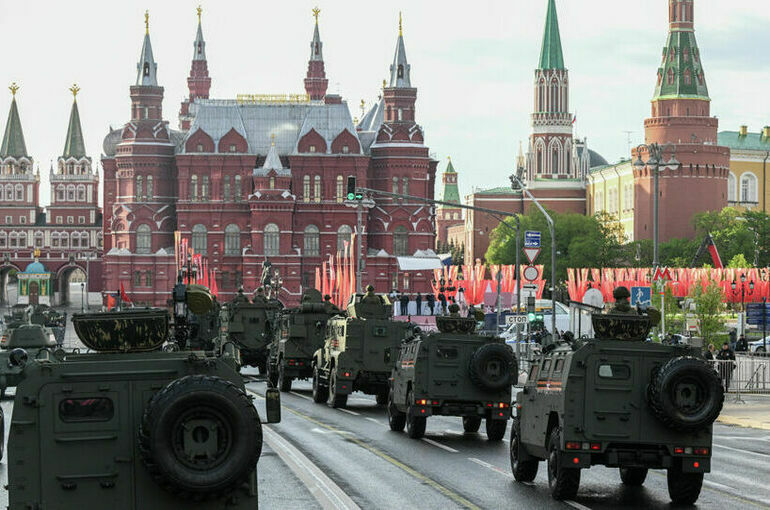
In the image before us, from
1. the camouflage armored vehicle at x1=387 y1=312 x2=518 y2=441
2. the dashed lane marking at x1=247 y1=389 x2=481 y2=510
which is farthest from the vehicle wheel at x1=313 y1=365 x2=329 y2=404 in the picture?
the camouflage armored vehicle at x1=387 y1=312 x2=518 y2=441

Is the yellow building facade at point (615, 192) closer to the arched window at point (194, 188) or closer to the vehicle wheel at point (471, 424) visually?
the arched window at point (194, 188)

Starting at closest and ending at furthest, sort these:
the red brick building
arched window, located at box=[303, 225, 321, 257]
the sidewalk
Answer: the sidewalk, arched window, located at box=[303, 225, 321, 257], the red brick building

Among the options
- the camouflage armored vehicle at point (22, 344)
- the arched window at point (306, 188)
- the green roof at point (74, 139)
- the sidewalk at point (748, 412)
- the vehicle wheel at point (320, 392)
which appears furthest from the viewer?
the green roof at point (74, 139)

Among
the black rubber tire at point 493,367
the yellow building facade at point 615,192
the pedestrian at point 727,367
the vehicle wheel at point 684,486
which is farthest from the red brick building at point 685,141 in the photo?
the vehicle wheel at point 684,486

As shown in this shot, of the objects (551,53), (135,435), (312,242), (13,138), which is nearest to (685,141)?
(312,242)

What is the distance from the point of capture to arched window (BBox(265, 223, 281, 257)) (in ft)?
418

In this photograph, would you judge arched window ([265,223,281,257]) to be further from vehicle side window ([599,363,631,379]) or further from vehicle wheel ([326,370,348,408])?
vehicle side window ([599,363,631,379])

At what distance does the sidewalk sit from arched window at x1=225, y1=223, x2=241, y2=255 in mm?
92218

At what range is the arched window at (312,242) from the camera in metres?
130

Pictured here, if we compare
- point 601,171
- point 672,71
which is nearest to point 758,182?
point 601,171

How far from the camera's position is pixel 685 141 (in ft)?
462

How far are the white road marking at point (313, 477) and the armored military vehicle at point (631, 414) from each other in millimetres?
2333

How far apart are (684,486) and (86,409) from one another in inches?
303

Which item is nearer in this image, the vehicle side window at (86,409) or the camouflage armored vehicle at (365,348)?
the vehicle side window at (86,409)
